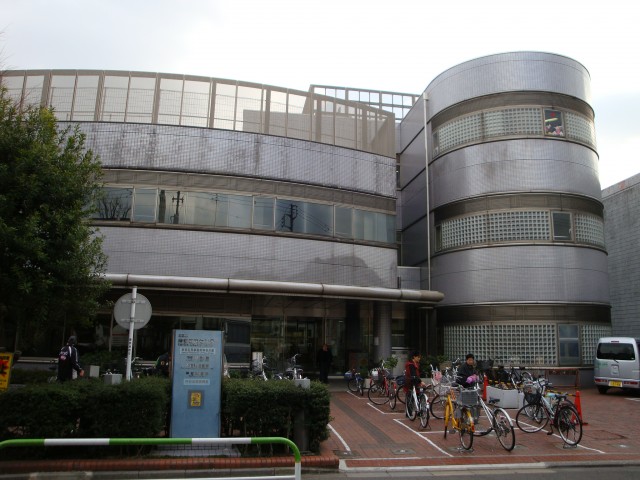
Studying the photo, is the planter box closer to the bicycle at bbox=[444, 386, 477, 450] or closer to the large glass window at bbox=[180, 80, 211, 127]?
the bicycle at bbox=[444, 386, 477, 450]

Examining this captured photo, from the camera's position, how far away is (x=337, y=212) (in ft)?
69.7

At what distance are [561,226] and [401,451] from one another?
50.0ft

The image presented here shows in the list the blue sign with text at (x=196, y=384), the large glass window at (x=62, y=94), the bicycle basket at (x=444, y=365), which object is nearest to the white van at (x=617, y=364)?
the bicycle basket at (x=444, y=365)

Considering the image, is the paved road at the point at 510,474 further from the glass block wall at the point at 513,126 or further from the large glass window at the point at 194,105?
the glass block wall at the point at 513,126

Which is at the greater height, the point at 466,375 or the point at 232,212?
the point at 232,212

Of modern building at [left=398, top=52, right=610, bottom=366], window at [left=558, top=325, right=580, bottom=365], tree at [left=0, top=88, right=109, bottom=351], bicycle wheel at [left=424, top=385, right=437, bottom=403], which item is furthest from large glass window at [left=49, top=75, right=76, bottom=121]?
window at [left=558, top=325, right=580, bottom=365]

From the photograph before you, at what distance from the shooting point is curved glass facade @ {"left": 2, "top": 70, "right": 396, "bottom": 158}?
20.2 meters

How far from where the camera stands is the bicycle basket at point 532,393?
11.9 metres

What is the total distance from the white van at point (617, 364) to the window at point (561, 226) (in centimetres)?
436

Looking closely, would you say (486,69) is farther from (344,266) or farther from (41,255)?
(41,255)


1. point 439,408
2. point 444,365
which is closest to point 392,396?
point 439,408

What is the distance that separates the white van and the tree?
18.2 m

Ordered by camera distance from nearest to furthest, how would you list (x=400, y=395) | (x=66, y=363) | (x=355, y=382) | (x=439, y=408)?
(x=66, y=363)
(x=439, y=408)
(x=400, y=395)
(x=355, y=382)

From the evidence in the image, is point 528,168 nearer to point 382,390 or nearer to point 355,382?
point 355,382
